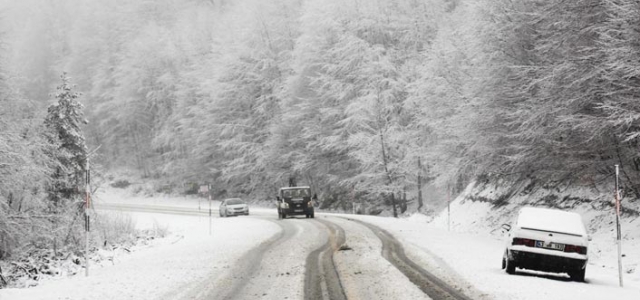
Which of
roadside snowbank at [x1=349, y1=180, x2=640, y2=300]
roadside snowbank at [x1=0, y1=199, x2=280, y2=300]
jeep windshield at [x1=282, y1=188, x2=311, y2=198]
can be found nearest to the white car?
roadside snowbank at [x1=349, y1=180, x2=640, y2=300]

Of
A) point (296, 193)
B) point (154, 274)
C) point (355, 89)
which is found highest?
point (355, 89)

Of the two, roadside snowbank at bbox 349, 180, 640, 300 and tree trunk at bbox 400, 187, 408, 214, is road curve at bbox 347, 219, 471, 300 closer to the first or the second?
roadside snowbank at bbox 349, 180, 640, 300

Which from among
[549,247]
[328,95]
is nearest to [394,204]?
[328,95]

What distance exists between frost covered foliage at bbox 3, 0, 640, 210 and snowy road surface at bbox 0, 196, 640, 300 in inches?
174

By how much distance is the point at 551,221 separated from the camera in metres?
14.0

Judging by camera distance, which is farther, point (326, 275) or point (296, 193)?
point (296, 193)

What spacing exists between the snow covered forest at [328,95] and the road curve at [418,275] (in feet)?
19.2

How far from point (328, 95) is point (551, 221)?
29.9m

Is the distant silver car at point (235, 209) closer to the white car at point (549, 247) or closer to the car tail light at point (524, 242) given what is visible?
the white car at point (549, 247)

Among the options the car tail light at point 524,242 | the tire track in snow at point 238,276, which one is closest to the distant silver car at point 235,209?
the tire track in snow at point 238,276

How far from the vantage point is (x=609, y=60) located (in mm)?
16797

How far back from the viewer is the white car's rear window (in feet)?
45.1

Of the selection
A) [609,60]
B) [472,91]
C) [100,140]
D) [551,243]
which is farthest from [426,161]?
[100,140]

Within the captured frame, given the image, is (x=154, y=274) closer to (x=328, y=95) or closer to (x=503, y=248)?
(x=503, y=248)
